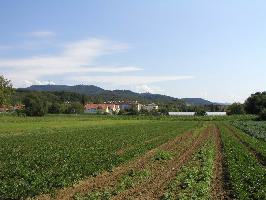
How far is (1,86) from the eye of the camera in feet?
271

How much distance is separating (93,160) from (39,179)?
7407mm

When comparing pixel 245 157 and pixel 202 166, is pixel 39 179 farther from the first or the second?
pixel 245 157

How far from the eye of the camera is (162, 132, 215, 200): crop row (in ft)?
51.6

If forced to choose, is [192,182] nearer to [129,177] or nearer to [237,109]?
[129,177]

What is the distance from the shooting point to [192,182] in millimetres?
17922

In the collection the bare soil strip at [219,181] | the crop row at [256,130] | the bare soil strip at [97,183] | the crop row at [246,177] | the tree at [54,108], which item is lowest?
the bare soil strip at [97,183]

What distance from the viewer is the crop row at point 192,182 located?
51.6ft

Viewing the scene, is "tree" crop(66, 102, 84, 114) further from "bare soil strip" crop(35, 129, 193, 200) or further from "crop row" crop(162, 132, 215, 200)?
"crop row" crop(162, 132, 215, 200)

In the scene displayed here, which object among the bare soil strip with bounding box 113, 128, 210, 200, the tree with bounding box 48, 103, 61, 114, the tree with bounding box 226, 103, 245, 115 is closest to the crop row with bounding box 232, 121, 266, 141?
the bare soil strip with bounding box 113, 128, 210, 200

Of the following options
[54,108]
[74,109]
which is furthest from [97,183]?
[74,109]

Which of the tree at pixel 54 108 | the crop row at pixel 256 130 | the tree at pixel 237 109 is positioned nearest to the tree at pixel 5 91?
the crop row at pixel 256 130

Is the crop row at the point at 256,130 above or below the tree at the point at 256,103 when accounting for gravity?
below

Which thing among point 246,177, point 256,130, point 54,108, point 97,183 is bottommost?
point 97,183

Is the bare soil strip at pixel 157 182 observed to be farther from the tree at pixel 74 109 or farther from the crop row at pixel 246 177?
the tree at pixel 74 109
